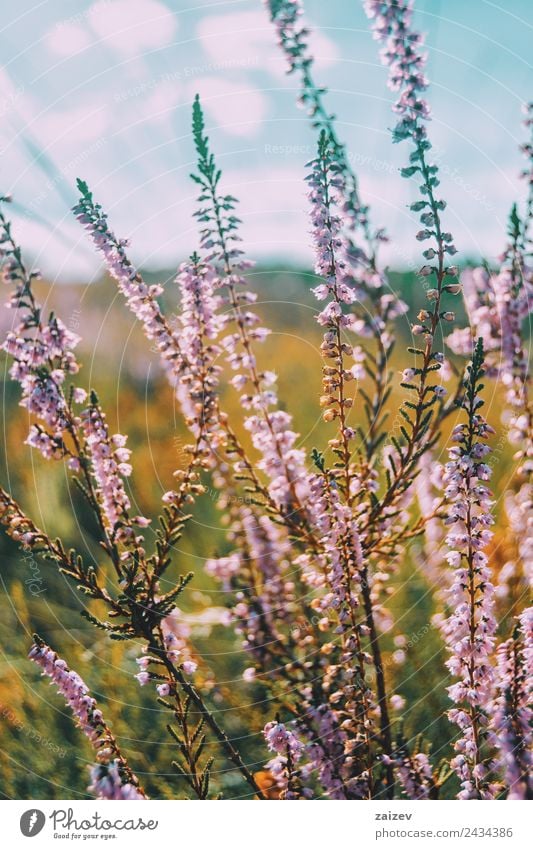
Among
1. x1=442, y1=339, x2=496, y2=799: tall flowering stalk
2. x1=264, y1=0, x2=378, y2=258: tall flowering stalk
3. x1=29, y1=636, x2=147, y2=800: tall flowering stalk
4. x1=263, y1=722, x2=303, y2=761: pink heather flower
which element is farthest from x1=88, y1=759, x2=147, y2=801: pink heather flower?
x1=264, y1=0, x2=378, y2=258: tall flowering stalk

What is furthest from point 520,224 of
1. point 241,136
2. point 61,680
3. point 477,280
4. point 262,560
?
point 61,680

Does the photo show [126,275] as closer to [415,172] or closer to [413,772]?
[415,172]

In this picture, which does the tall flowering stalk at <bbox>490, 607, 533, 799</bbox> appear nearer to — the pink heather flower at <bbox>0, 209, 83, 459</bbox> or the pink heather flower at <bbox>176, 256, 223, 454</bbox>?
the pink heather flower at <bbox>176, 256, 223, 454</bbox>

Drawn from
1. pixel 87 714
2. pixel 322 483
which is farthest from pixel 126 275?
pixel 87 714

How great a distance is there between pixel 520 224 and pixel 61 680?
4.34 ft

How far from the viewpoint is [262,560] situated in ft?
5.56

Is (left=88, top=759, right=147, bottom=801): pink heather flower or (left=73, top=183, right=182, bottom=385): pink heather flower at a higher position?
(left=73, top=183, right=182, bottom=385): pink heather flower
